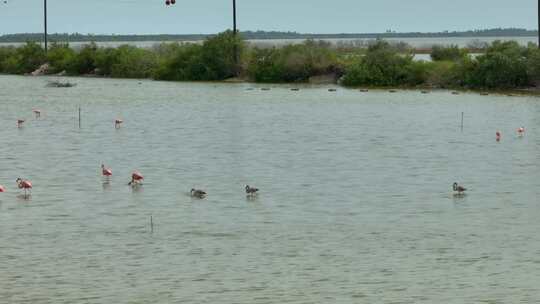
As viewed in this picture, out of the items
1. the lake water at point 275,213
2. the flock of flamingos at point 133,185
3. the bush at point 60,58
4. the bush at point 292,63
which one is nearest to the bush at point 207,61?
the bush at point 292,63

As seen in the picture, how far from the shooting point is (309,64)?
89500 mm

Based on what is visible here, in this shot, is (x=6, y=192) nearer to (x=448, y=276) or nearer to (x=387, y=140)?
(x=448, y=276)

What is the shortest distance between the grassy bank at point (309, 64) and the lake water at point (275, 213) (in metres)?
19.0

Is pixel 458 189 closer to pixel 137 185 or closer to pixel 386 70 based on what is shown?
pixel 137 185

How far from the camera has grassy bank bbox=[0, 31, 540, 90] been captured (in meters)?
75.2

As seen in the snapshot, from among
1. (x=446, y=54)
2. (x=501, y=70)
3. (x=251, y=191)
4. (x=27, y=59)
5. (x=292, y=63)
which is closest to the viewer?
(x=251, y=191)

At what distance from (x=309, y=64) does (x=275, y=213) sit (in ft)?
201

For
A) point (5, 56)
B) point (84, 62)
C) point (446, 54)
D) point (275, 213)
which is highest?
point (446, 54)

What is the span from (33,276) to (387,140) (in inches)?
1038

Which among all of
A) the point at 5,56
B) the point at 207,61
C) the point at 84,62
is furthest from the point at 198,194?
the point at 5,56

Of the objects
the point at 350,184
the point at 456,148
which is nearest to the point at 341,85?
the point at 456,148

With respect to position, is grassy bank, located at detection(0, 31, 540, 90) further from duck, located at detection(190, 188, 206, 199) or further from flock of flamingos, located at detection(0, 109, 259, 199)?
duck, located at detection(190, 188, 206, 199)

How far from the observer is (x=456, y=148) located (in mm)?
43719

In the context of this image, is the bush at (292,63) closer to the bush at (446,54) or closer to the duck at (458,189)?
the bush at (446,54)
